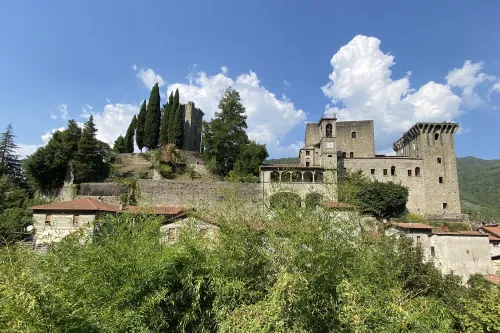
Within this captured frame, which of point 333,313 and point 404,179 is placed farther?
point 404,179

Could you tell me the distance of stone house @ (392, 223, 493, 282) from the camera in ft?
67.3

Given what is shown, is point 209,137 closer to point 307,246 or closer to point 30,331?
point 307,246

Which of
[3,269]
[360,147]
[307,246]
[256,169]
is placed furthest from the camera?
[360,147]

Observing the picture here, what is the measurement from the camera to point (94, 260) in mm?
9320

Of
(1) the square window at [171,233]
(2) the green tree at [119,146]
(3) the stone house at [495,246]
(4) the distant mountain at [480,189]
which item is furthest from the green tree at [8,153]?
(4) the distant mountain at [480,189]

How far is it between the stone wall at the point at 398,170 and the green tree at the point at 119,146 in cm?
Answer: 2937

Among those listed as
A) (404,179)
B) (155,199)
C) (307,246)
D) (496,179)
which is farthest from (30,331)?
(496,179)

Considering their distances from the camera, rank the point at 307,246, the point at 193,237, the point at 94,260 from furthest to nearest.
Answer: the point at 193,237, the point at 94,260, the point at 307,246

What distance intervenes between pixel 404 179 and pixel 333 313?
29529 mm

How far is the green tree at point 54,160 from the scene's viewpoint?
28469mm

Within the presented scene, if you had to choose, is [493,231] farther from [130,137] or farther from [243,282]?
[130,137]

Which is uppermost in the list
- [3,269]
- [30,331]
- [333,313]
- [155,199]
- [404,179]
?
[404,179]

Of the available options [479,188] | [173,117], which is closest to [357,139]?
[173,117]

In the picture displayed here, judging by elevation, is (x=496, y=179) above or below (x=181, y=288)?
above
